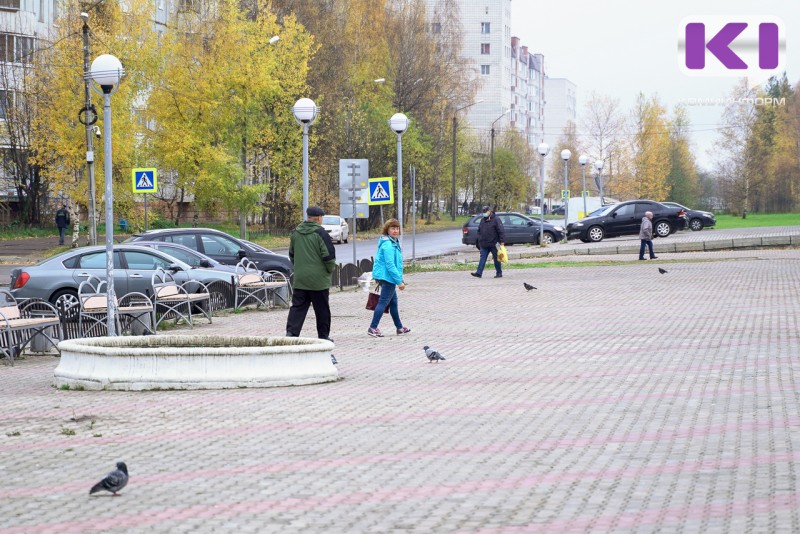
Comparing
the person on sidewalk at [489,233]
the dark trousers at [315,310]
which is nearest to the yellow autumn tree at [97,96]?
the person on sidewalk at [489,233]

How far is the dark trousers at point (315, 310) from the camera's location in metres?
14.6

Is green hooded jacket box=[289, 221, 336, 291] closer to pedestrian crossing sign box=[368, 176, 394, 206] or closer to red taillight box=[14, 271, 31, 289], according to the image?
red taillight box=[14, 271, 31, 289]

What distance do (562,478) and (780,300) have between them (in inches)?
612

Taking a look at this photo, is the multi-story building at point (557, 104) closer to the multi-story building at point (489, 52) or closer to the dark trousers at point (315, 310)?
the multi-story building at point (489, 52)

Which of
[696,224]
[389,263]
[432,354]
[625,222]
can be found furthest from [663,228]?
[432,354]

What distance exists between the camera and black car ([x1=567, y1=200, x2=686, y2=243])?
5012cm

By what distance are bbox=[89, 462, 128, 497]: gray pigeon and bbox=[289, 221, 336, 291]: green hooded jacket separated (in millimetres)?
7569

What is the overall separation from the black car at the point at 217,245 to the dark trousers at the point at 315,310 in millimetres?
11006

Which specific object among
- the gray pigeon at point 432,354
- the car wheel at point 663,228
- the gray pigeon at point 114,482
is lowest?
the gray pigeon at point 432,354

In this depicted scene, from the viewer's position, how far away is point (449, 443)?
8.86 meters

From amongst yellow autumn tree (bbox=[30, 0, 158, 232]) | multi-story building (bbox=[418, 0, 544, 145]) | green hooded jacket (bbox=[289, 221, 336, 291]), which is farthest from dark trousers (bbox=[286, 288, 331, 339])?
multi-story building (bbox=[418, 0, 544, 145])

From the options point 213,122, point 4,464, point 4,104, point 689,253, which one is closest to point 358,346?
point 4,464

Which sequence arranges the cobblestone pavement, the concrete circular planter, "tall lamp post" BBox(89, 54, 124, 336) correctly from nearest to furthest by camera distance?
the cobblestone pavement, the concrete circular planter, "tall lamp post" BBox(89, 54, 124, 336)

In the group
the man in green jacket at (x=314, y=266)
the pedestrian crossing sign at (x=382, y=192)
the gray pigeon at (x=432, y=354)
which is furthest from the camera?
the pedestrian crossing sign at (x=382, y=192)
